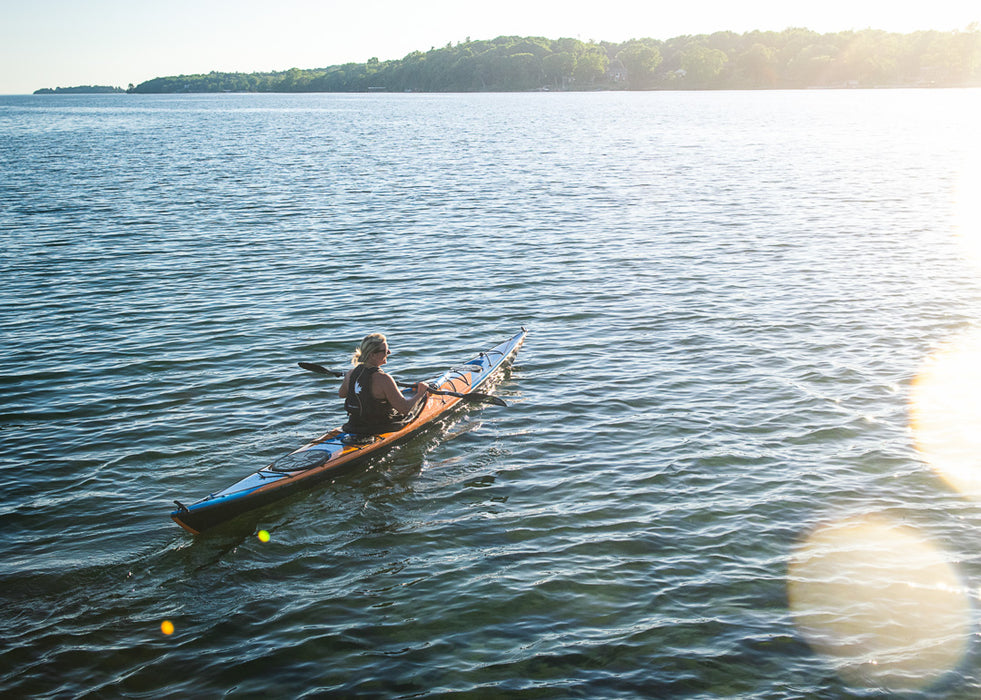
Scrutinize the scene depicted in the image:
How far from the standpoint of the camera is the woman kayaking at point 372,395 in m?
10.4

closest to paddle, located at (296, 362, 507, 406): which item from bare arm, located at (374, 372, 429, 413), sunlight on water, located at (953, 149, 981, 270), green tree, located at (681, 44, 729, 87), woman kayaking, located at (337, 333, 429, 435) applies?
bare arm, located at (374, 372, 429, 413)

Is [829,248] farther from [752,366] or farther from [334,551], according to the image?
[334,551]

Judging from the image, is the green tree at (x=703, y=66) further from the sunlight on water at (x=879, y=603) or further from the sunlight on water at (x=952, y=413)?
the sunlight on water at (x=879, y=603)

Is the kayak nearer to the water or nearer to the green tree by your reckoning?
the water

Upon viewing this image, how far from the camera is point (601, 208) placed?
31516 mm

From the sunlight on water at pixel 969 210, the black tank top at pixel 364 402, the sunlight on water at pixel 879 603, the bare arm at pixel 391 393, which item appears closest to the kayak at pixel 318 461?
the black tank top at pixel 364 402

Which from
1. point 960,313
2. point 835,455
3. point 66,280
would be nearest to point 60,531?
point 835,455

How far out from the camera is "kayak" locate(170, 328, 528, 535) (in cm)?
898

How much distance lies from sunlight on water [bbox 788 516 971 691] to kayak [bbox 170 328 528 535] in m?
5.12

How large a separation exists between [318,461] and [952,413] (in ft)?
30.5

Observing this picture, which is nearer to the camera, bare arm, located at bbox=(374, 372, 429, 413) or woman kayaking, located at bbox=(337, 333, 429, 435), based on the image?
woman kayaking, located at bbox=(337, 333, 429, 435)

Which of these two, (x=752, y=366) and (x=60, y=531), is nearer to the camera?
(x=60, y=531)

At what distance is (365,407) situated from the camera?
422 inches

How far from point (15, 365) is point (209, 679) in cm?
998
